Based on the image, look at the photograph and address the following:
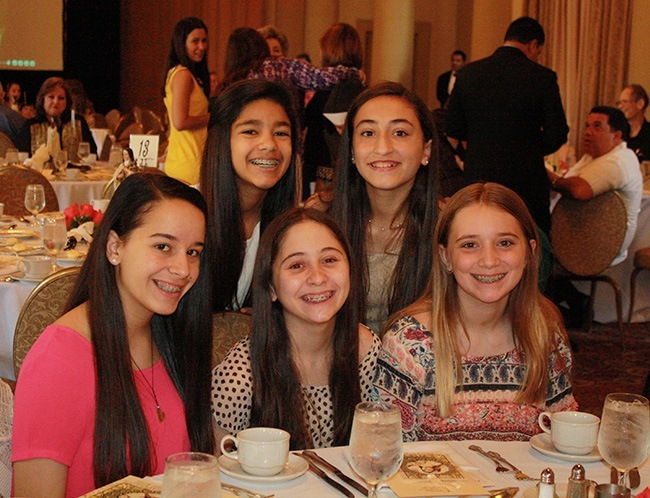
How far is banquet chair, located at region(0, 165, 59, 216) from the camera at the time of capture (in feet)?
17.3

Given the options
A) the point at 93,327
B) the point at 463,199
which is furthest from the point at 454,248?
the point at 93,327

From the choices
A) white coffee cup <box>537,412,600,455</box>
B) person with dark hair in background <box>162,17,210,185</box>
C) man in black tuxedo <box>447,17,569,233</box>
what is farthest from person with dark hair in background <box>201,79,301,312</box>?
person with dark hair in background <box>162,17,210,185</box>

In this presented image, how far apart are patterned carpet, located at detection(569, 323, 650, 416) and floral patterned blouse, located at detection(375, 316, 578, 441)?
2.27 metres

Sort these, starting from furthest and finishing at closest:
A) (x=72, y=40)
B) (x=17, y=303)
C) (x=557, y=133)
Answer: (x=72, y=40) → (x=557, y=133) → (x=17, y=303)

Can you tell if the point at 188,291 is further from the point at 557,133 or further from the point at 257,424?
the point at 557,133

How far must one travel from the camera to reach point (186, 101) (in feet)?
19.5

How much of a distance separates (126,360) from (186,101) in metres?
4.06

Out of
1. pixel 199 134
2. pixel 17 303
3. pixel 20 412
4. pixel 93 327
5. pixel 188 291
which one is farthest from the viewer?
pixel 199 134

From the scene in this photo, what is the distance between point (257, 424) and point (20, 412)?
0.65 meters

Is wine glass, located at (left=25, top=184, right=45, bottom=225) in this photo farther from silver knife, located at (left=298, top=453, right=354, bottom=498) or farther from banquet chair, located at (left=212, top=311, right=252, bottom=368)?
silver knife, located at (left=298, top=453, right=354, bottom=498)

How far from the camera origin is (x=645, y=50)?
992 cm

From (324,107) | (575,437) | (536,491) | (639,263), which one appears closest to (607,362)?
(639,263)

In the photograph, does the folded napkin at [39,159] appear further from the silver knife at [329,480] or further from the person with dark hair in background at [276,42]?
the silver knife at [329,480]

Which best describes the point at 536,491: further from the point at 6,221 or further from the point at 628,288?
the point at 628,288
